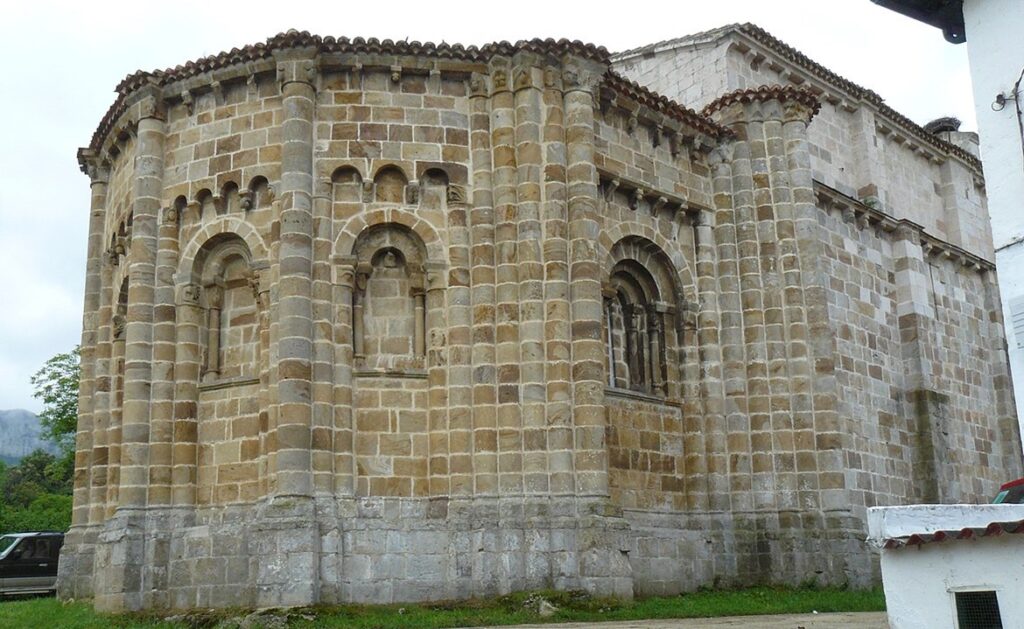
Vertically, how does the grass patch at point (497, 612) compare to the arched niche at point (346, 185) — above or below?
below

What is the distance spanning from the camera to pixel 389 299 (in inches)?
757

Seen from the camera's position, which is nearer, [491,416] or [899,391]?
[491,416]

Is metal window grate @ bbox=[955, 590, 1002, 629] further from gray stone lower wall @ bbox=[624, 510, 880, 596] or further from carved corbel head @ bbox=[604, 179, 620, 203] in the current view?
carved corbel head @ bbox=[604, 179, 620, 203]

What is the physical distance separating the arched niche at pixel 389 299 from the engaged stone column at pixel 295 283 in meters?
0.94

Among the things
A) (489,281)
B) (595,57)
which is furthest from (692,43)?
(489,281)

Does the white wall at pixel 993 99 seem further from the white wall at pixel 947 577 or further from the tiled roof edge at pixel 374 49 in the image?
the tiled roof edge at pixel 374 49

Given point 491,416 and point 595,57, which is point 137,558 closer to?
point 491,416

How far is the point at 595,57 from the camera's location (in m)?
19.8

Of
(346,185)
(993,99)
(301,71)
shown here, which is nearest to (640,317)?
(346,185)

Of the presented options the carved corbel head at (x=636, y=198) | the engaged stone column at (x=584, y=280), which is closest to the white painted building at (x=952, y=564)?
the engaged stone column at (x=584, y=280)

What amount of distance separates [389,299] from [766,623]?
7747 mm

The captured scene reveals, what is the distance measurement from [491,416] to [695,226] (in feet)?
21.8

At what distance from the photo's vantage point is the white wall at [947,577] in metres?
10.6

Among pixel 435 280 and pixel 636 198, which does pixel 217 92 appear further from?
pixel 636 198
